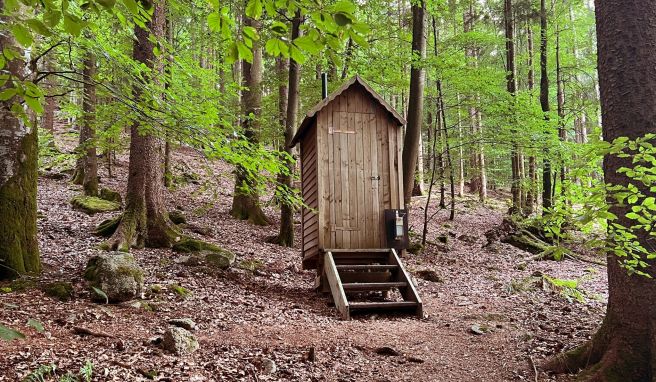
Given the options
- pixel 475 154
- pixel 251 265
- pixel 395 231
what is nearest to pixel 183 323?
pixel 251 265

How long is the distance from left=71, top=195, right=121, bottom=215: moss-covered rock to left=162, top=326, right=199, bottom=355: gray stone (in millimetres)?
7475

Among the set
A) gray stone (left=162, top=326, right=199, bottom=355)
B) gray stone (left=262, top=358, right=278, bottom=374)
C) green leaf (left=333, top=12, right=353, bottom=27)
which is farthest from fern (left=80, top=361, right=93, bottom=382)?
green leaf (left=333, top=12, right=353, bottom=27)

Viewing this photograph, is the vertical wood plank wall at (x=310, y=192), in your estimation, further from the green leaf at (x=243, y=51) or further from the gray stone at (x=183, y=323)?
the green leaf at (x=243, y=51)

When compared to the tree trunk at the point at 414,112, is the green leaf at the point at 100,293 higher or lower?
lower

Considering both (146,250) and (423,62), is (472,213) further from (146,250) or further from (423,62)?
(146,250)

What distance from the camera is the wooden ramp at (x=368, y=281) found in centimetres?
688

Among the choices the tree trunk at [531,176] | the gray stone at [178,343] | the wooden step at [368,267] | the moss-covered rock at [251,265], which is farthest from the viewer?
the tree trunk at [531,176]

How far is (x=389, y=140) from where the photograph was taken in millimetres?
8656

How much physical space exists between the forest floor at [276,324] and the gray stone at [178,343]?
0.36 ft

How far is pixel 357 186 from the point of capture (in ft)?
27.7

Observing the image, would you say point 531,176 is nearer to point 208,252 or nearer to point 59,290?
point 208,252

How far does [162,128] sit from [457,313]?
5.44m

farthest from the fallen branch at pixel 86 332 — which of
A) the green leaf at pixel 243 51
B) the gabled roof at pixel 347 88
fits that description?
the gabled roof at pixel 347 88

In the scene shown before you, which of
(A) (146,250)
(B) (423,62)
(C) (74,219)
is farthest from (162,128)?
(B) (423,62)
